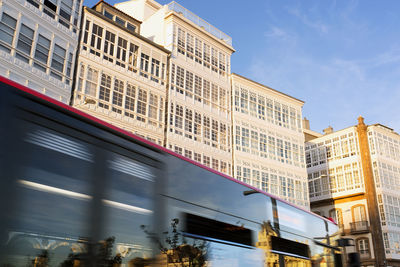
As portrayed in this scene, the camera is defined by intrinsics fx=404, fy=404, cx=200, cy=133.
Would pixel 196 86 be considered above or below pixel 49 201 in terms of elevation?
above

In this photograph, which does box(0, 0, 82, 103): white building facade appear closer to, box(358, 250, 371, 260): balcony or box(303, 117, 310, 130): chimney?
box(358, 250, 371, 260): balcony

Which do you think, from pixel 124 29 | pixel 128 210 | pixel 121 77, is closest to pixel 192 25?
pixel 124 29

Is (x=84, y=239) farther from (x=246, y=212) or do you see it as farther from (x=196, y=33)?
(x=196, y=33)

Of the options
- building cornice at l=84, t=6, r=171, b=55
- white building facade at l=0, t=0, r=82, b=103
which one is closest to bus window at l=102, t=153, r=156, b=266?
white building facade at l=0, t=0, r=82, b=103

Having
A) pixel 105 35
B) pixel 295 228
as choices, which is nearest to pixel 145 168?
pixel 295 228

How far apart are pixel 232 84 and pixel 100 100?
451 inches

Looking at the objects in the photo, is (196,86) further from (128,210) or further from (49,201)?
(49,201)

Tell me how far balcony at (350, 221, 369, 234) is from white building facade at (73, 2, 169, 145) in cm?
2300

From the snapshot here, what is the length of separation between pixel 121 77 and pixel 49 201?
1767cm

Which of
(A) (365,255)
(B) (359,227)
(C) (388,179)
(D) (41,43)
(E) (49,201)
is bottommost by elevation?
(E) (49,201)

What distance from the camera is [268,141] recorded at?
29.3 m

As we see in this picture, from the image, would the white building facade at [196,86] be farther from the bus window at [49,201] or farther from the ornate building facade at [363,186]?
the bus window at [49,201]

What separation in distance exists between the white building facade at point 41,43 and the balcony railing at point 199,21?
7594mm

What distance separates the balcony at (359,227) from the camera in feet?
116
